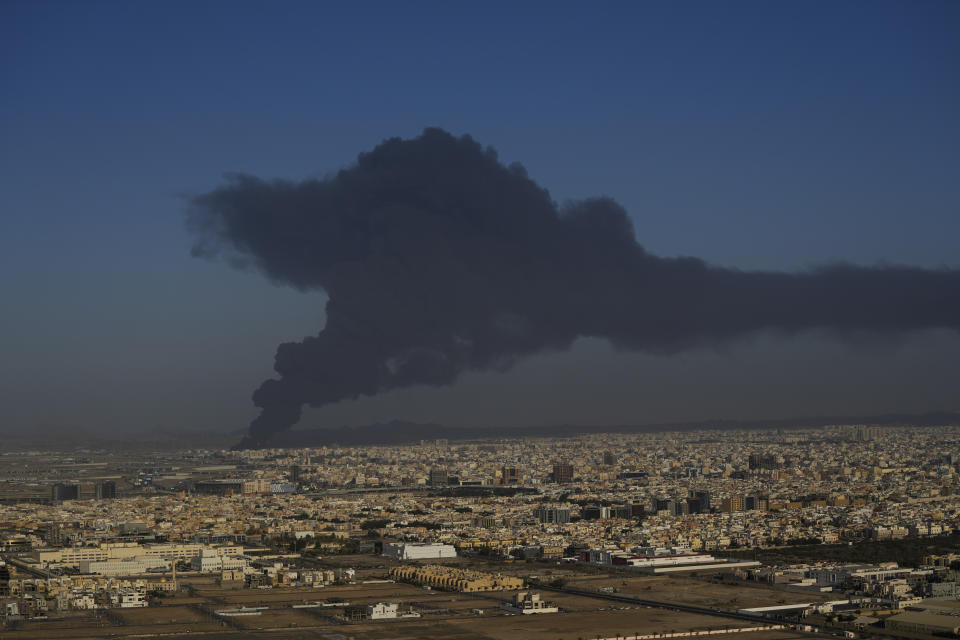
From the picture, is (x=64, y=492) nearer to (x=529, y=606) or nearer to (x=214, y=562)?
(x=214, y=562)

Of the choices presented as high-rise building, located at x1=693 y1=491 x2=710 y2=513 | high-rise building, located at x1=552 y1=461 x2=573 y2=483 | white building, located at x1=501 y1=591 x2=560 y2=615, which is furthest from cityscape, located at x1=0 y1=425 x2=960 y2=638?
high-rise building, located at x1=693 y1=491 x2=710 y2=513

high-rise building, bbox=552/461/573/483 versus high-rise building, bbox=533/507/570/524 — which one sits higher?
high-rise building, bbox=552/461/573/483

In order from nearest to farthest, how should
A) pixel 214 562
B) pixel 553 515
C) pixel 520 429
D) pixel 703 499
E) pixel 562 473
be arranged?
pixel 214 562, pixel 553 515, pixel 703 499, pixel 562 473, pixel 520 429

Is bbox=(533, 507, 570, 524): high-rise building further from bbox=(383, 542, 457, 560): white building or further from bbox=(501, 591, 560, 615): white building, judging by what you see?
bbox=(501, 591, 560, 615): white building

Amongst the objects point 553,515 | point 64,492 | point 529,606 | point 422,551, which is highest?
point 64,492

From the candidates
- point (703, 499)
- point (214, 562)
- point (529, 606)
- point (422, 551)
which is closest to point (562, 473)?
point (703, 499)

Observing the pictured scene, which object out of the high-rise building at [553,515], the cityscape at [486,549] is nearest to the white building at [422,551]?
the cityscape at [486,549]

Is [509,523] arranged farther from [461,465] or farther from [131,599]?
[461,465]

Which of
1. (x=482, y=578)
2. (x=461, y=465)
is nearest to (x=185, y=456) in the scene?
(x=461, y=465)
